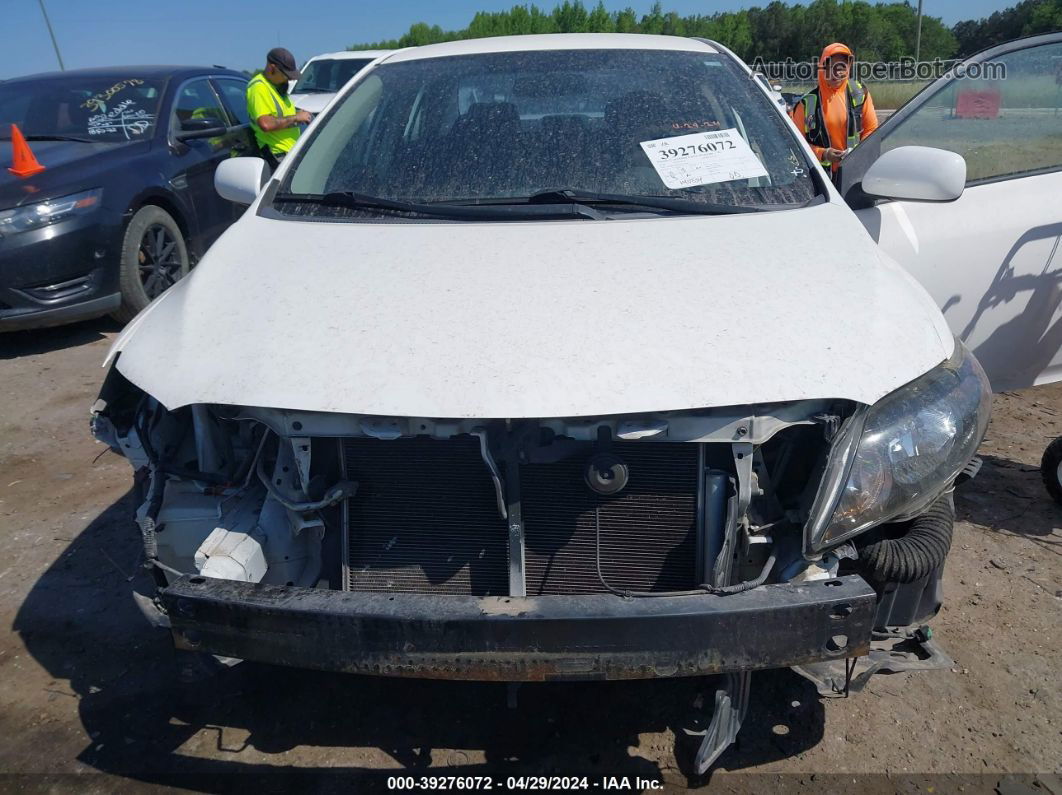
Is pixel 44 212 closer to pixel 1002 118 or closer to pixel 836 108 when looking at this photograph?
pixel 836 108

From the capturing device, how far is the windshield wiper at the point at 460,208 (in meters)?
2.68

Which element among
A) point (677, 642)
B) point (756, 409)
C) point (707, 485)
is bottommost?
point (677, 642)

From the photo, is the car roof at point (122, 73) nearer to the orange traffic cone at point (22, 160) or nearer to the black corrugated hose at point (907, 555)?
the orange traffic cone at point (22, 160)

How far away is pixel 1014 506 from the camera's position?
3.63 meters

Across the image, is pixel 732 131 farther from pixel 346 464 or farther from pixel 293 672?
pixel 293 672

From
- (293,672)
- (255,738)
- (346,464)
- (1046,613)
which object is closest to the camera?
(346,464)

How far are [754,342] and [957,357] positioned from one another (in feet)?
2.29

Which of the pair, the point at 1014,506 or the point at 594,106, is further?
the point at 1014,506

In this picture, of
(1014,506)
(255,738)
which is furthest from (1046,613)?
(255,738)

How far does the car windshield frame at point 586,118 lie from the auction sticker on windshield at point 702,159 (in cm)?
2

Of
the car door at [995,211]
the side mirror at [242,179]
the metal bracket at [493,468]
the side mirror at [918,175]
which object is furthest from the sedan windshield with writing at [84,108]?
the metal bracket at [493,468]

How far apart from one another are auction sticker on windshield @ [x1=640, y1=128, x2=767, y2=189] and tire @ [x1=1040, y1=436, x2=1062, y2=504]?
1.76m

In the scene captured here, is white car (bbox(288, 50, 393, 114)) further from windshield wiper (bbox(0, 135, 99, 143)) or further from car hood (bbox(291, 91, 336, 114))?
Result: windshield wiper (bbox(0, 135, 99, 143))

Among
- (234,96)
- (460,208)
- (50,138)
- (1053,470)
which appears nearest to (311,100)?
(234,96)
